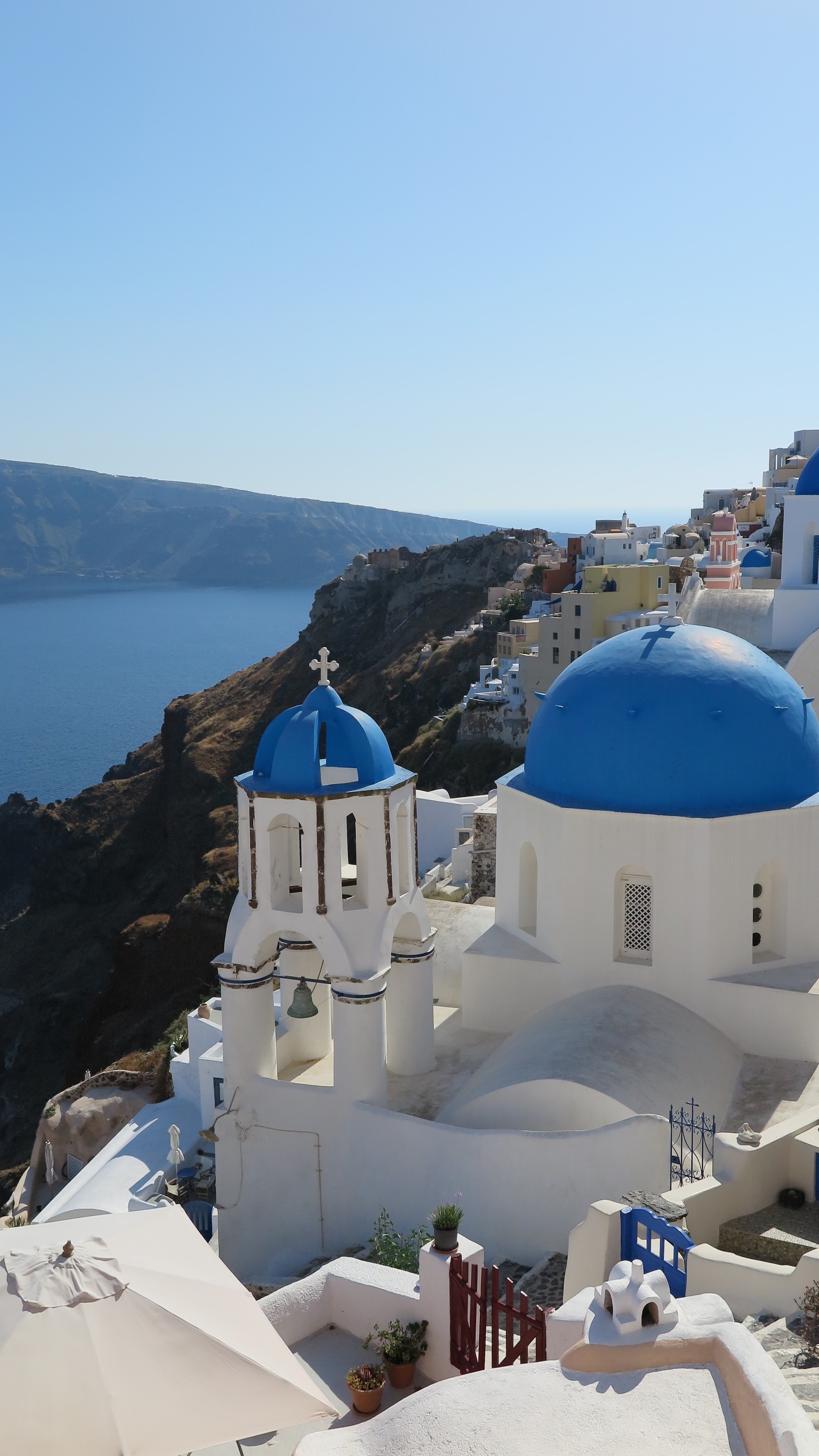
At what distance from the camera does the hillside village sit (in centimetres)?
600

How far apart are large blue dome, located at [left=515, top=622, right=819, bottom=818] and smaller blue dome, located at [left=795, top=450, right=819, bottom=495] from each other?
12.9 meters

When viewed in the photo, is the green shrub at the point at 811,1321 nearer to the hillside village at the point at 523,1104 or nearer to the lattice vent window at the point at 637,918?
the hillside village at the point at 523,1104

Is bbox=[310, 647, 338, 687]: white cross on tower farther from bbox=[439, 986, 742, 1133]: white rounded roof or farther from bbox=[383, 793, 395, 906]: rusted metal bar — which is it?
bbox=[439, 986, 742, 1133]: white rounded roof

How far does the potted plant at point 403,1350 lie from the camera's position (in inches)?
332

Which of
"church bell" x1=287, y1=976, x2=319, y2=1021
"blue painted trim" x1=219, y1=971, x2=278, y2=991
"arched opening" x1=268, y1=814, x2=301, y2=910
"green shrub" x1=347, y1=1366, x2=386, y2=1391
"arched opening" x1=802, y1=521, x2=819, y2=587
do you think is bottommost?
"green shrub" x1=347, y1=1366, x2=386, y2=1391

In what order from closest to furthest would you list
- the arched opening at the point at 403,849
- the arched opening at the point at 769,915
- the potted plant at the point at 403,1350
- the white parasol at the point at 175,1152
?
1. the potted plant at the point at 403,1350
2. the arched opening at the point at 403,849
3. the arched opening at the point at 769,915
4. the white parasol at the point at 175,1152

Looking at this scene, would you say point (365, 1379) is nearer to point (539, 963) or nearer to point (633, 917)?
point (539, 963)

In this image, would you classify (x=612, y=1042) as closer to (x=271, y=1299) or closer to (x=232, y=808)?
(x=271, y=1299)

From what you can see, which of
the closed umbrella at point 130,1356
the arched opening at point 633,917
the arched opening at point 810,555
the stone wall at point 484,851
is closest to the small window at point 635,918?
the arched opening at point 633,917

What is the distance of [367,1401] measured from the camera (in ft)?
26.9

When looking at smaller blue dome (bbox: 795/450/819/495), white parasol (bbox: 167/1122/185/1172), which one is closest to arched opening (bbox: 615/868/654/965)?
white parasol (bbox: 167/1122/185/1172)

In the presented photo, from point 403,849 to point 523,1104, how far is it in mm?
2985

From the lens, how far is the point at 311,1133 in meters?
13.0

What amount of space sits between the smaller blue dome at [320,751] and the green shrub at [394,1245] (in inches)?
174
